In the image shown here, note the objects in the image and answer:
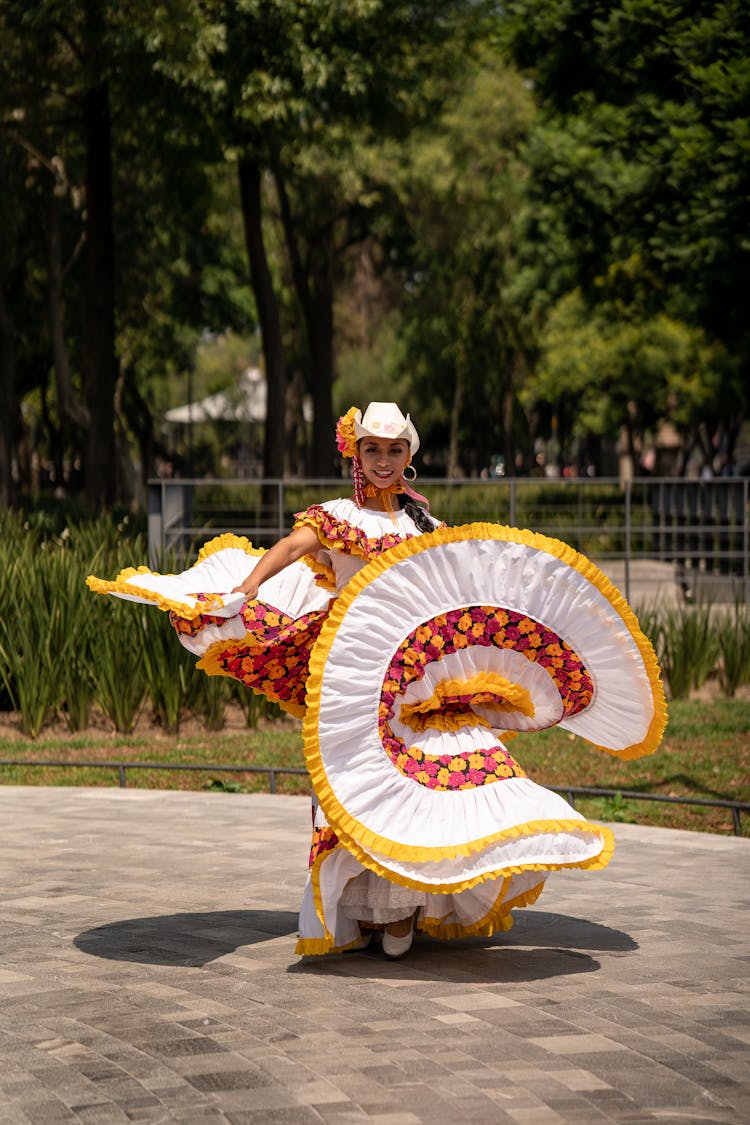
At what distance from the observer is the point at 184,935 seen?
7.16 meters

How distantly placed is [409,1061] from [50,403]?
5856 centimetres

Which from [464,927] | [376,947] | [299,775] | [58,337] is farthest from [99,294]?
[464,927]

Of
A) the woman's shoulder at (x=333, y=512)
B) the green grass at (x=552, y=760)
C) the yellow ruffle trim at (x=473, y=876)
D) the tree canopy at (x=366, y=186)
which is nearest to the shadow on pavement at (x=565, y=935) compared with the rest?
the yellow ruffle trim at (x=473, y=876)

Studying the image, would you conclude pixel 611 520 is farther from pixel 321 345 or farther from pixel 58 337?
pixel 321 345

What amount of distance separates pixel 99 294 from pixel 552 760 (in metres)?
13.6

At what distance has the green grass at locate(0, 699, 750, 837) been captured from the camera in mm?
10867

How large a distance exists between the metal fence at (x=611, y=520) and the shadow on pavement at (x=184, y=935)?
726cm

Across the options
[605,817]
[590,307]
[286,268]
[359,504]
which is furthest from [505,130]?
[359,504]

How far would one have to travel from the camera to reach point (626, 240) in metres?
23.3

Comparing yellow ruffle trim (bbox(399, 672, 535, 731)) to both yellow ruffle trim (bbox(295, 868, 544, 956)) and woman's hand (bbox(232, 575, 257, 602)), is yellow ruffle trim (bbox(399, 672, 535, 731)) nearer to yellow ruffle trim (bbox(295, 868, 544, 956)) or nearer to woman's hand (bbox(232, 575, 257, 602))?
yellow ruffle trim (bbox(295, 868, 544, 956))

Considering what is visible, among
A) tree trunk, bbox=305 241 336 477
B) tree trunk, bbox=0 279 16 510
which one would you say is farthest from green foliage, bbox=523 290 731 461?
tree trunk, bbox=0 279 16 510

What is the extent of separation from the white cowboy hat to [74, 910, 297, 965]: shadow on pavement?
2.02 m

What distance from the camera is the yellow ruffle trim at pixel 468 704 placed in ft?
21.5

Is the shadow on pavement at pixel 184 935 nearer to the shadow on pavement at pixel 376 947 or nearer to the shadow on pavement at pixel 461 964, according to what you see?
the shadow on pavement at pixel 376 947
